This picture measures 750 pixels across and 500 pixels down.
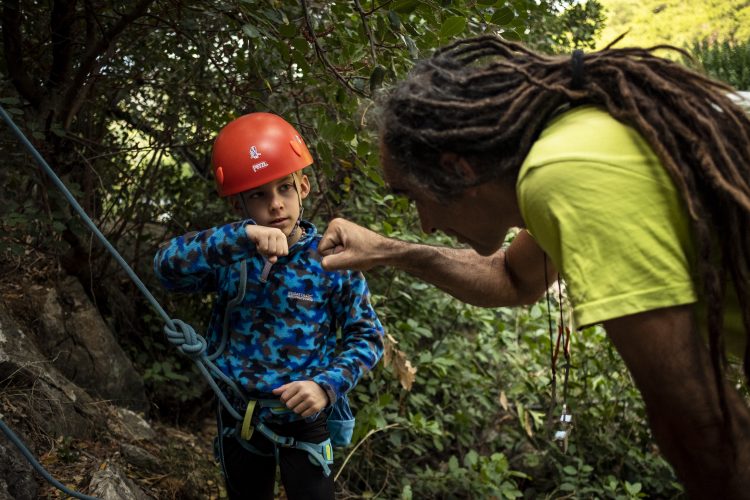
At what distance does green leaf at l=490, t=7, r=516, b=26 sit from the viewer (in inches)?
115

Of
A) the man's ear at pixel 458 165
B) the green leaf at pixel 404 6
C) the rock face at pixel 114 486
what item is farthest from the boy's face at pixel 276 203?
the rock face at pixel 114 486

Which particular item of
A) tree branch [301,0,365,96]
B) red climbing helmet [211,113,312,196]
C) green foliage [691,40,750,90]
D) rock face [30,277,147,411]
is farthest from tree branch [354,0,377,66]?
green foliage [691,40,750,90]

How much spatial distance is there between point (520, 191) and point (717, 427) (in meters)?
0.60

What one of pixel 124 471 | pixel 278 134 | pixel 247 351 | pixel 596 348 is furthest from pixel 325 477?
pixel 596 348

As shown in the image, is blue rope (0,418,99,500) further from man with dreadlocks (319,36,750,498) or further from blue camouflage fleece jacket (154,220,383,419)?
man with dreadlocks (319,36,750,498)

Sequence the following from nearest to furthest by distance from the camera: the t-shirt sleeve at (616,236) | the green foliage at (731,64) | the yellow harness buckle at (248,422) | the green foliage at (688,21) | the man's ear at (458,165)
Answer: the t-shirt sleeve at (616,236) < the man's ear at (458,165) < the yellow harness buckle at (248,422) < the green foliage at (731,64) < the green foliage at (688,21)

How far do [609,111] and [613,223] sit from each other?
0.27 meters

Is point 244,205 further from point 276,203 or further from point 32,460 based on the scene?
point 32,460

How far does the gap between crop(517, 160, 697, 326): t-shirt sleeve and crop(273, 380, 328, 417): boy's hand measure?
47.7 inches

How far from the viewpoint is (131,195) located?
178 inches

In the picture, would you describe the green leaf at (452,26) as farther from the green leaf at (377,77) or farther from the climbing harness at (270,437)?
the climbing harness at (270,437)

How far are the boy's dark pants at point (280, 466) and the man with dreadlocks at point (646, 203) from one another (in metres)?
1.30

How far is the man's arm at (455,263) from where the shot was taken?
2508 millimetres

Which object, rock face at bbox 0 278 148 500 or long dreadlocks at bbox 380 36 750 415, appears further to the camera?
rock face at bbox 0 278 148 500
